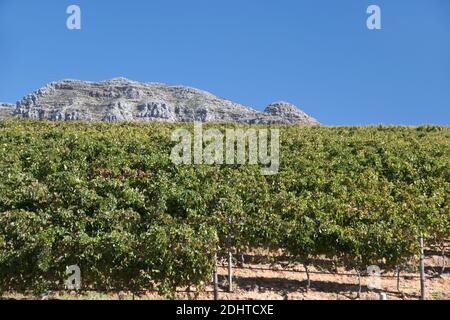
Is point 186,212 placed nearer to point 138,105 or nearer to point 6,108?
point 138,105

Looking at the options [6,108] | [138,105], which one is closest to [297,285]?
[138,105]

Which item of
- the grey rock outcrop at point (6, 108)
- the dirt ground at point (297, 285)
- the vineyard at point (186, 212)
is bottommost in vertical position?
the dirt ground at point (297, 285)

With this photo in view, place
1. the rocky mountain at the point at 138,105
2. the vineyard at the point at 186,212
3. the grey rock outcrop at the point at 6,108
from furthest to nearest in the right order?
1. the grey rock outcrop at the point at 6,108
2. the rocky mountain at the point at 138,105
3. the vineyard at the point at 186,212

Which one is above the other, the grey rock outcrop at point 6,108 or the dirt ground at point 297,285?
the grey rock outcrop at point 6,108

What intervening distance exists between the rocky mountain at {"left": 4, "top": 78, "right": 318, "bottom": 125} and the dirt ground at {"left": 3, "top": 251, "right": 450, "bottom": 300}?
11497 centimetres

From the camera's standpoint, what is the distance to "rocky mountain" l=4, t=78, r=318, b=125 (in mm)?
134500

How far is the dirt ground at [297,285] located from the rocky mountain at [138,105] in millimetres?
114967

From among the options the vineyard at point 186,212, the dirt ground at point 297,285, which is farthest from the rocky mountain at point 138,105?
the dirt ground at point 297,285

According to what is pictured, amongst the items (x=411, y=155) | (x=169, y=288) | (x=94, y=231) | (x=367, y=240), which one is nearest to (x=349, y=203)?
(x=367, y=240)

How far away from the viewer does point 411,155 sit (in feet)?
79.3

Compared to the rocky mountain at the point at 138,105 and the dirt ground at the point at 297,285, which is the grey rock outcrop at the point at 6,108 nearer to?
the rocky mountain at the point at 138,105

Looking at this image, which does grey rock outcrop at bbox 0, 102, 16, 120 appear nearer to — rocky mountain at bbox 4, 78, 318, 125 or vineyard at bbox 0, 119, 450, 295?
rocky mountain at bbox 4, 78, 318, 125

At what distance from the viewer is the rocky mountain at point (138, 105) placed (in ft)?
441
